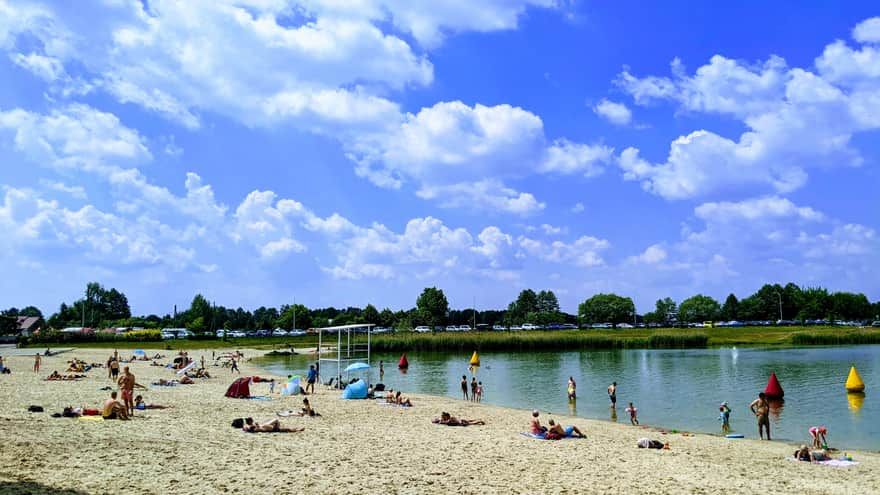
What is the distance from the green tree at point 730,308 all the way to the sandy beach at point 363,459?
164924 mm

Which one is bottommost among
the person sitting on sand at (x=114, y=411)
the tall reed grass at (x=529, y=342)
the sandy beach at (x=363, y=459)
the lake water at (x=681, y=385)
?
the lake water at (x=681, y=385)

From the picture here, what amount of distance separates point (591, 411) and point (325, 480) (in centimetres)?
2093

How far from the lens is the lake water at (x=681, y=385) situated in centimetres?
2697

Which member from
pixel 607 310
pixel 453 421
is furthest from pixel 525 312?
pixel 453 421

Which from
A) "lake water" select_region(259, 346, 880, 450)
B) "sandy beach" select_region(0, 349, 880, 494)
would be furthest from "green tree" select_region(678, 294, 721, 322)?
"sandy beach" select_region(0, 349, 880, 494)

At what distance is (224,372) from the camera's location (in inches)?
1816

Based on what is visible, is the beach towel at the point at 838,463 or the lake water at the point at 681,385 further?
the lake water at the point at 681,385

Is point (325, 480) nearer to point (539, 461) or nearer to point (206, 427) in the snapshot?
point (539, 461)

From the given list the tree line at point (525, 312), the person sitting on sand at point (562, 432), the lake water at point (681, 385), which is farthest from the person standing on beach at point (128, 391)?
the tree line at point (525, 312)

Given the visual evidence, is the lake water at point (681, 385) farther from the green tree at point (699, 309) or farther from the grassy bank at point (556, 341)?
the green tree at point (699, 309)

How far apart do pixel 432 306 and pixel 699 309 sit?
87583 millimetres

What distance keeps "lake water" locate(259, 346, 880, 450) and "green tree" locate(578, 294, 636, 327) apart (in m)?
106

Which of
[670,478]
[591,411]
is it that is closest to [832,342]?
[591,411]

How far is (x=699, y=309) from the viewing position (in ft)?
584
